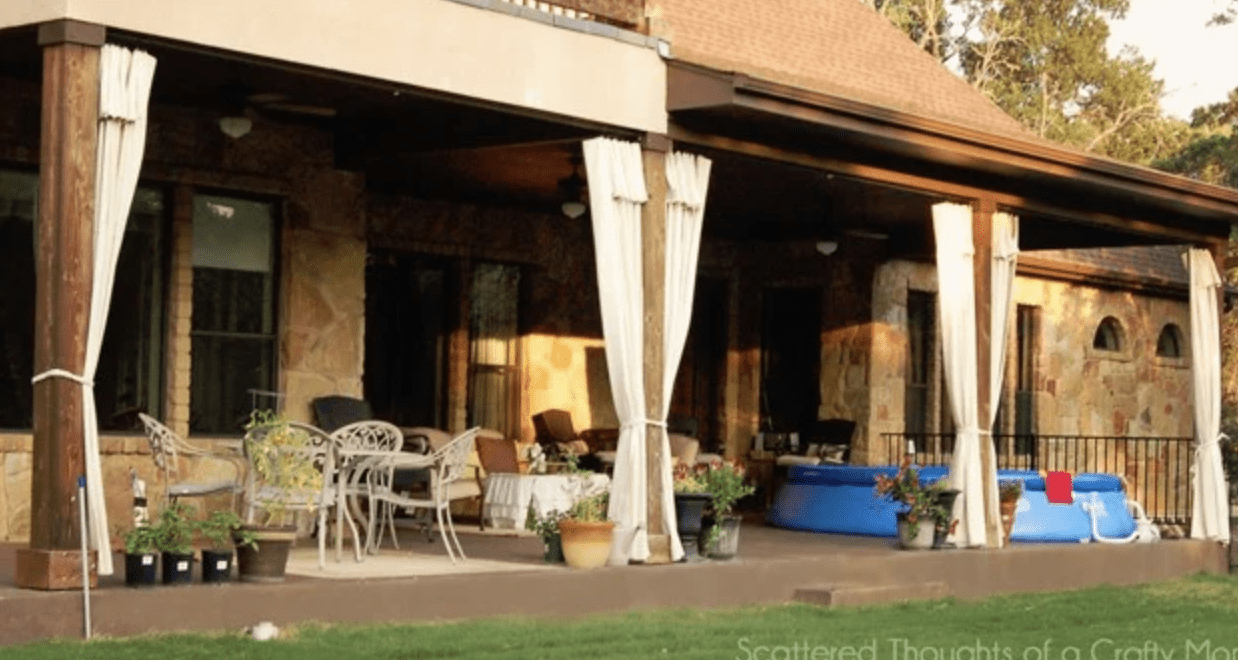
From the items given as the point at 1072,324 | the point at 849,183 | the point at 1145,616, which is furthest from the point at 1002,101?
the point at 1145,616

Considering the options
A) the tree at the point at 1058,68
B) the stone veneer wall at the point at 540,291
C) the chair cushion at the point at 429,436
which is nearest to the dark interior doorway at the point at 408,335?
the stone veneer wall at the point at 540,291

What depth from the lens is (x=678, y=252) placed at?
13172 millimetres

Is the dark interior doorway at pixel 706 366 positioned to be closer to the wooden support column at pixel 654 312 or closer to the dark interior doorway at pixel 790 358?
the dark interior doorway at pixel 790 358

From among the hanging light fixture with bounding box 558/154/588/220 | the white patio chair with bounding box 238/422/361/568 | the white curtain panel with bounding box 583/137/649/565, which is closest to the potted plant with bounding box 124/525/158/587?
the white patio chair with bounding box 238/422/361/568

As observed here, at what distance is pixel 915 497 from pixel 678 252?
9.95ft

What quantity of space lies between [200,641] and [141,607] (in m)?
0.35

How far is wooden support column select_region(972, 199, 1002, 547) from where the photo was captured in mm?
15555

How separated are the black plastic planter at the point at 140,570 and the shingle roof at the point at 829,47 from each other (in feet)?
27.6

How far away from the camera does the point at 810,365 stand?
20.6 m

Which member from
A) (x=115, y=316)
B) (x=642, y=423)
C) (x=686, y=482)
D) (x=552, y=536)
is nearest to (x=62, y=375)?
(x=552, y=536)

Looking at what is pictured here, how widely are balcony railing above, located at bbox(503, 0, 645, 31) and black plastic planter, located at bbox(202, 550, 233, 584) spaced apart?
3.81 metres

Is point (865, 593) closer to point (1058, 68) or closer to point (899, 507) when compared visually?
point (899, 507)

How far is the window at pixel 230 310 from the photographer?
567 inches

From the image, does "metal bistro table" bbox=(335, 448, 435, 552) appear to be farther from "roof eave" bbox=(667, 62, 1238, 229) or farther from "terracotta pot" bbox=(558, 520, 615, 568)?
"roof eave" bbox=(667, 62, 1238, 229)
